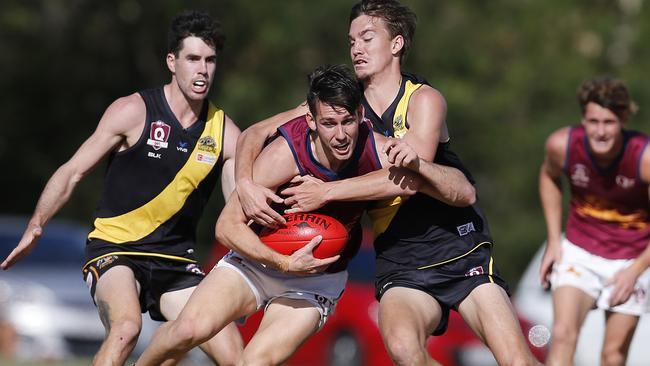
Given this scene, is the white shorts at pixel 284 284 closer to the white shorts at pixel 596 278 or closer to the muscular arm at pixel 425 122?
the muscular arm at pixel 425 122

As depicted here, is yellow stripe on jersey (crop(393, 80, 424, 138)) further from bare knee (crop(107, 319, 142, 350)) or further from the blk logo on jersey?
bare knee (crop(107, 319, 142, 350))

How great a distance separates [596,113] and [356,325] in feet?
16.8

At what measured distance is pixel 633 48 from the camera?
28.2 metres

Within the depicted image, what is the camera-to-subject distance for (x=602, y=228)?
9000mm

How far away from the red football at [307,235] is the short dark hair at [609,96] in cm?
260

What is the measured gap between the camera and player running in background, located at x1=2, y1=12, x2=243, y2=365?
770 centimetres

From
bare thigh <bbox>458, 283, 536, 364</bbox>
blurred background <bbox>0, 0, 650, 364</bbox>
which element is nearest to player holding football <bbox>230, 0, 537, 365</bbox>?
bare thigh <bbox>458, 283, 536, 364</bbox>

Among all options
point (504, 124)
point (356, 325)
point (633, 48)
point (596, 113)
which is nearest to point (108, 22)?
point (504, 124)

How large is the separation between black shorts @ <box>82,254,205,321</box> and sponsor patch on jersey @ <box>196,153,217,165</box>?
2.22ft

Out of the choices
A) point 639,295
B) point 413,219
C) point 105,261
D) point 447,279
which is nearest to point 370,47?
point 413,219

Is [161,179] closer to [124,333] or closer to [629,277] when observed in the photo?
[124,333]

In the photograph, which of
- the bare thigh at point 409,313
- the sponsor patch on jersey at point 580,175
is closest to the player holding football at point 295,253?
the bare thigh at point 409,313

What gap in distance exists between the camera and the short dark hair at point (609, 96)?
340 inches

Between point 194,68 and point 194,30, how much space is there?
26cm
